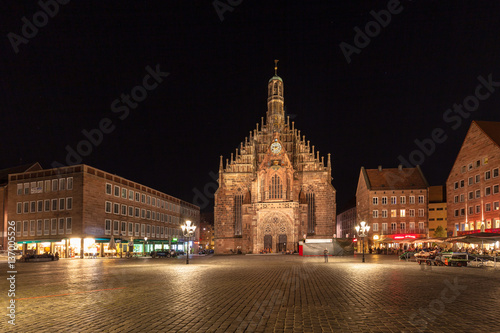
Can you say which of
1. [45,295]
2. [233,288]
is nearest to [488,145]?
[233,288]

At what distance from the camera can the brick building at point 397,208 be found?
70.6 m

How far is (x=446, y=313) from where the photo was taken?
35.2 feet

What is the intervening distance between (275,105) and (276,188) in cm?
1930

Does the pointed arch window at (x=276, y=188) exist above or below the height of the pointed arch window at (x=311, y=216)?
above

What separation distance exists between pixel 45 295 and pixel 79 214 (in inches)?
1813

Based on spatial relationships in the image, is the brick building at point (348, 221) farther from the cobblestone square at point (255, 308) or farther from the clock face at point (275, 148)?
the cobblestone square at point (255, 308)

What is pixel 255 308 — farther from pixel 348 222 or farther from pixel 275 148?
pixel 348 222

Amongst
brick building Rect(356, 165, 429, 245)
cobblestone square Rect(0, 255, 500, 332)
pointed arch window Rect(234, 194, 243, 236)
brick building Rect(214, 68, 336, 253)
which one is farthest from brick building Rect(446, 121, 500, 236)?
cobblestone square Rect(0, 255, 500, 332)

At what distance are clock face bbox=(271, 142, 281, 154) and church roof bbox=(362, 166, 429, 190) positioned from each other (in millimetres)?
17070

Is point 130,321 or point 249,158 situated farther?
point 249,158

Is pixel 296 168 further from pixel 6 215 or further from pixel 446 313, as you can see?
pixel 446 313

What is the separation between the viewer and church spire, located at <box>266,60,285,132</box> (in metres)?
79.8

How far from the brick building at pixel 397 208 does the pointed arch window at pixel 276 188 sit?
51.4ft

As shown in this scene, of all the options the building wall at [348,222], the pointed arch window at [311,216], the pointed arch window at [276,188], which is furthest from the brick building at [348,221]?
the pointed arch window at [276,188]
